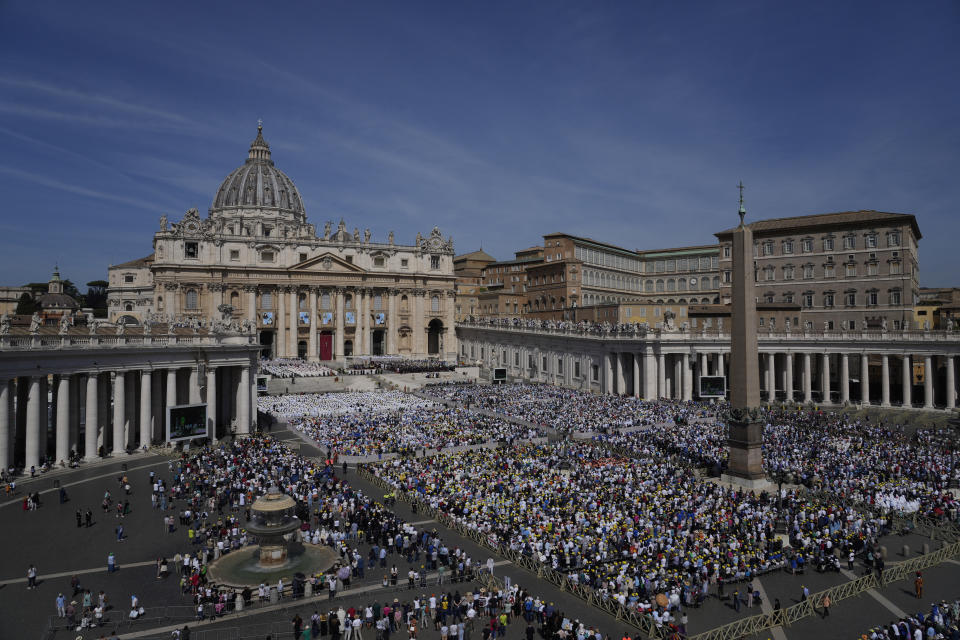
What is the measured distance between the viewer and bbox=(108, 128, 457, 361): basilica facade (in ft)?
270

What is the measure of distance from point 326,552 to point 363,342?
235 ft

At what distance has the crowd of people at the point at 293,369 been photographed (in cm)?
6588

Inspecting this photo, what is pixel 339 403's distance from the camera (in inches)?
2047

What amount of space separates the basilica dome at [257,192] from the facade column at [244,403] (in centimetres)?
7518

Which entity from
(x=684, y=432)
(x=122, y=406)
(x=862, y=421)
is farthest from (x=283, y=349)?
(x=862, y=421)

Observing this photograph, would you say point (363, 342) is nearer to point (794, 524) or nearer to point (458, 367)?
point (458, 367)

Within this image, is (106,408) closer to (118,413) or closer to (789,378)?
(118,413)

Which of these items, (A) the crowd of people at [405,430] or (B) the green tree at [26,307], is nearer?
(A) the crowd of people at [405,430]

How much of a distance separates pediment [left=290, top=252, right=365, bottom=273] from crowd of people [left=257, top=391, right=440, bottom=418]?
3216 cm

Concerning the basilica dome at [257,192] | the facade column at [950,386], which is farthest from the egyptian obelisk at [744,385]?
the basilica dome at [257,192]

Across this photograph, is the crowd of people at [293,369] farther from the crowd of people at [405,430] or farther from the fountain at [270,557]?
the fountain at [270,557]

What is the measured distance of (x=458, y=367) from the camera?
75875 millimetres

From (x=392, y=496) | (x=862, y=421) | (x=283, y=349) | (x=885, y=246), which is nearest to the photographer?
(x=392, y=496)

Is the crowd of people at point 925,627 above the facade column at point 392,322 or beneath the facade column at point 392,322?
beneath
